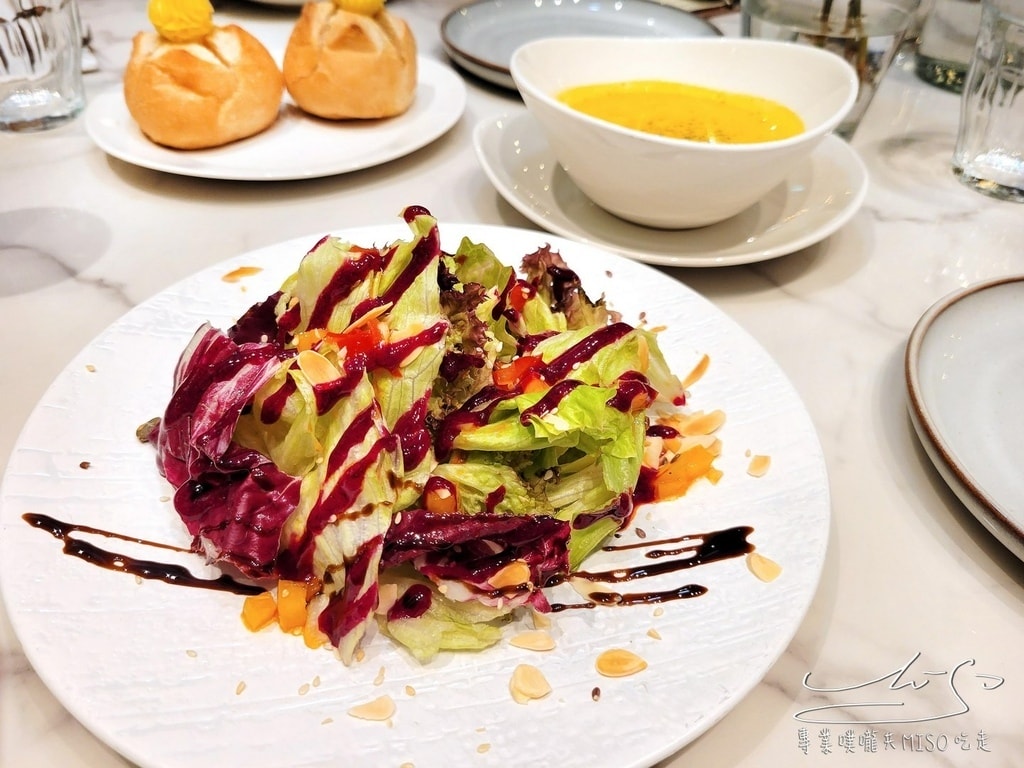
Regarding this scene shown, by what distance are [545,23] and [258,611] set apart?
8.47 ft

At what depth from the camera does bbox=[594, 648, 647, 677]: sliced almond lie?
953mm

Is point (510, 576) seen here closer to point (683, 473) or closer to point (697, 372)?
point (683, 473)

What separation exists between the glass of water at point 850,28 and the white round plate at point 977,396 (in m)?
0.98

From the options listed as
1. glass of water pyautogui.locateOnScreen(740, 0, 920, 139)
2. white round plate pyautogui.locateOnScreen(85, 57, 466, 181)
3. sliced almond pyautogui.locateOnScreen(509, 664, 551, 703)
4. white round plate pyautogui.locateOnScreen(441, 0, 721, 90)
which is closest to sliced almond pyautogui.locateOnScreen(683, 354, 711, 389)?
sliced almond pyautogui.locateOnScreen(509, 664, 551, 703)

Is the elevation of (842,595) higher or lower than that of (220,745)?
lower

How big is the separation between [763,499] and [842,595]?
0.20 m

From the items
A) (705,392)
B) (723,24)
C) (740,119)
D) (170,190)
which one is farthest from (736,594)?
(723,24)

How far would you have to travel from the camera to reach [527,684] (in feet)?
3.09

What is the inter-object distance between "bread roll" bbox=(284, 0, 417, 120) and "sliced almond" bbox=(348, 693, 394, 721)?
5.74 ft

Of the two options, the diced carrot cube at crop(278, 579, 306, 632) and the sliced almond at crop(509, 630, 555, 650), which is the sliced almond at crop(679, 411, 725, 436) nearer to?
the sliced almond at crop(509, 630, 555, 650)

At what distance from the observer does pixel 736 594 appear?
1.04 meters

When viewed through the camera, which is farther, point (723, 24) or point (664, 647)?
point (723, 24)

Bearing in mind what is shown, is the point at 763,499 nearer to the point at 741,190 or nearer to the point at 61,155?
the point at 741,190

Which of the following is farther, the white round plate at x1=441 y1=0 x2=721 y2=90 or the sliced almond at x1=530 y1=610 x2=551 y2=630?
the white round plate at x1=441 y1=0 x2=721 y2=90
